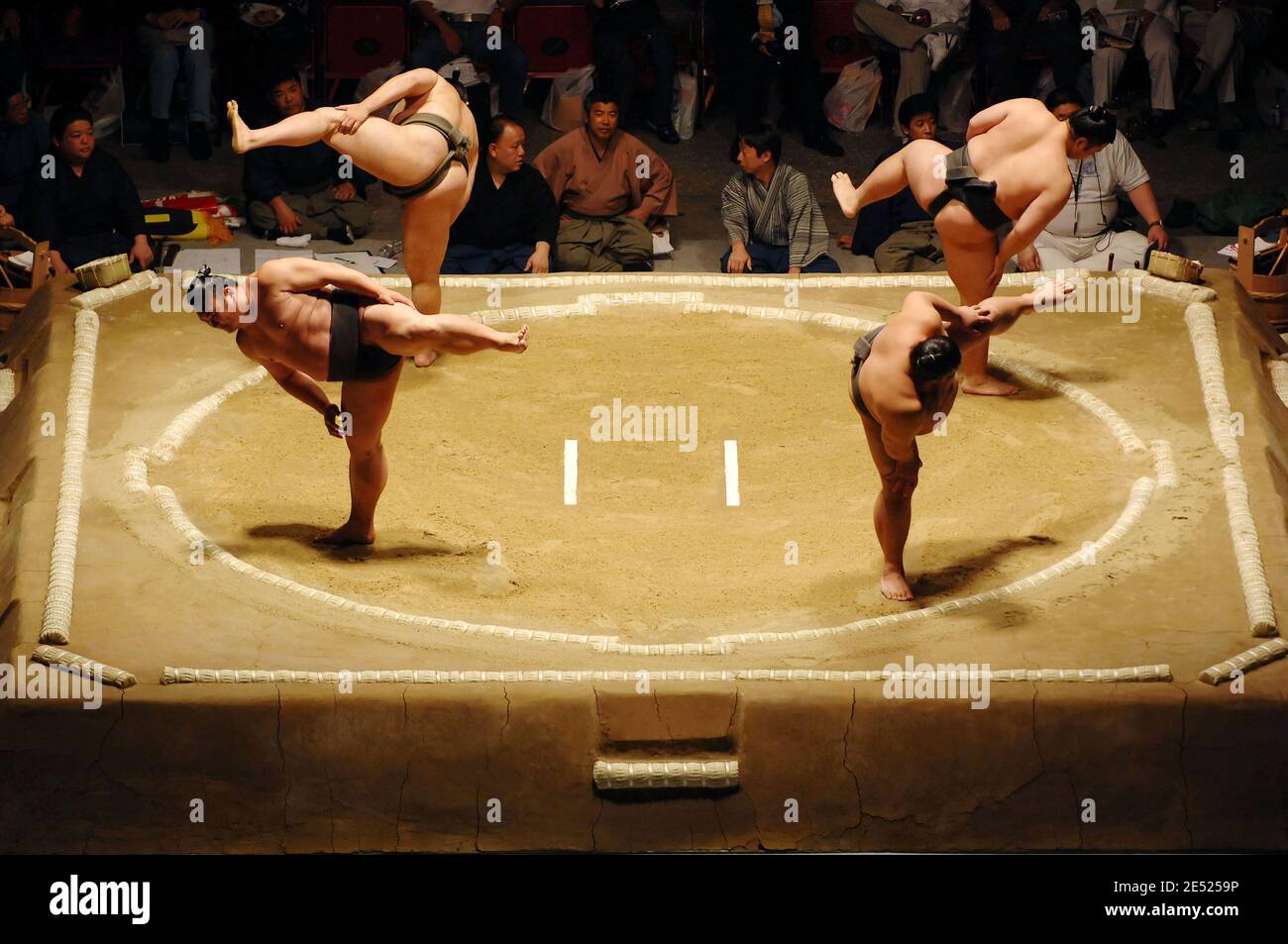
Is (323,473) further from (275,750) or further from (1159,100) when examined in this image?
(1159,100)

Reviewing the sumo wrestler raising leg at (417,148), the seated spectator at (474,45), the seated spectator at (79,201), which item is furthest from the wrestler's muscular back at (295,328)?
the seated spectator at (474,45)

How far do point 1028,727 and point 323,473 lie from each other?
2.20 m

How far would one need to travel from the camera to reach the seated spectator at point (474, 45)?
7.60 m

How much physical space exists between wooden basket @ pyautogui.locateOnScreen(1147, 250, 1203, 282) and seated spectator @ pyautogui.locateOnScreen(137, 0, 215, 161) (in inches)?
146

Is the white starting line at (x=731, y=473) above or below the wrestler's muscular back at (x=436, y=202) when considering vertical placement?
below

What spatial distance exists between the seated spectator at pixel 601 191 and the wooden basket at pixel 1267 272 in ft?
6.65

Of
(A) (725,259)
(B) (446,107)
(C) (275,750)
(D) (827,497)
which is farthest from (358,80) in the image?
(C) (275,750)

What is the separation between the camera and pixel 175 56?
7781 millimetres

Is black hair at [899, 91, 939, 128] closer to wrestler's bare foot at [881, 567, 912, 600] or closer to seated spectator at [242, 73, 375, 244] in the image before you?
seated spectator at [242, 73, 375, 244]

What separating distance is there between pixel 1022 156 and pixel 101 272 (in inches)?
112

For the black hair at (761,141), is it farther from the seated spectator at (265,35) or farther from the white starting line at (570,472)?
the seated spectator at (265,35)

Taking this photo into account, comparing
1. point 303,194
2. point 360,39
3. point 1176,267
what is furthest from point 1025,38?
point 303,194

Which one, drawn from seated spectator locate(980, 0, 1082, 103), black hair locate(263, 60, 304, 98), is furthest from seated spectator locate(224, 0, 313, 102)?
seated spectator locate(980, 0, 1082, 103)

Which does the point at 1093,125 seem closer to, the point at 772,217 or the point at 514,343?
the point at 772,217
